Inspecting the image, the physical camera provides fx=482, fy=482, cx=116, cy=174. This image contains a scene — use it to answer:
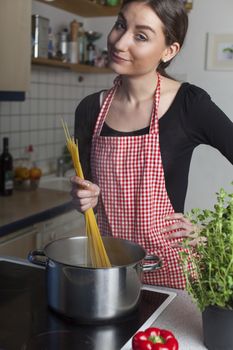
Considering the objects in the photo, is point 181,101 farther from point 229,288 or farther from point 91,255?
point 229,288

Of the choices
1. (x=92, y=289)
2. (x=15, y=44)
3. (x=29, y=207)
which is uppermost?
(x=15, y=44)

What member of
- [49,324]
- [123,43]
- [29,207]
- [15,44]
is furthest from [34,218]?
[49,324]

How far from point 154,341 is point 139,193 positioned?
1.79 ft

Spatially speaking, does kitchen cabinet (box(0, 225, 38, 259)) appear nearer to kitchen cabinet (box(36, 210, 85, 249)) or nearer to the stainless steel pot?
kitchen cabinet (box(36, 210, 85, 249))

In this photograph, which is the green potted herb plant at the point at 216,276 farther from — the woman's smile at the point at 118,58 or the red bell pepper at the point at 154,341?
the woman's smile at the point at 118,58

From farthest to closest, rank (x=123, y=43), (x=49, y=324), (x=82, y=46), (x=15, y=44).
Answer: (x=82, y=46) < (x=15, y=44) < (x=123, y=43) < (x=49, y=324)

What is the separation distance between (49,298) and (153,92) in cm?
61

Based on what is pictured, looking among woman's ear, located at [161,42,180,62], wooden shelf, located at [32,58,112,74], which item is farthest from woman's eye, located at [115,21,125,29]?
wooden shelf, located at [32,58,112,74]

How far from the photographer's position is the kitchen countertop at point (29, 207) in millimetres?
1843

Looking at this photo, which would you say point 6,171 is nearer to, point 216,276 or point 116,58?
point 116,58

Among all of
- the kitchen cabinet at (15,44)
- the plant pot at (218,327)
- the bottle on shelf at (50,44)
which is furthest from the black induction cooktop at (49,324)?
the bottle on shelf at (50,44)

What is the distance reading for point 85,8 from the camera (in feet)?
9.07

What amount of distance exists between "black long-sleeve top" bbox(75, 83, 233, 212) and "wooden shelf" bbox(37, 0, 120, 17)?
1486mm

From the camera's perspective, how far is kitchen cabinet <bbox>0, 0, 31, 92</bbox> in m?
1.96
